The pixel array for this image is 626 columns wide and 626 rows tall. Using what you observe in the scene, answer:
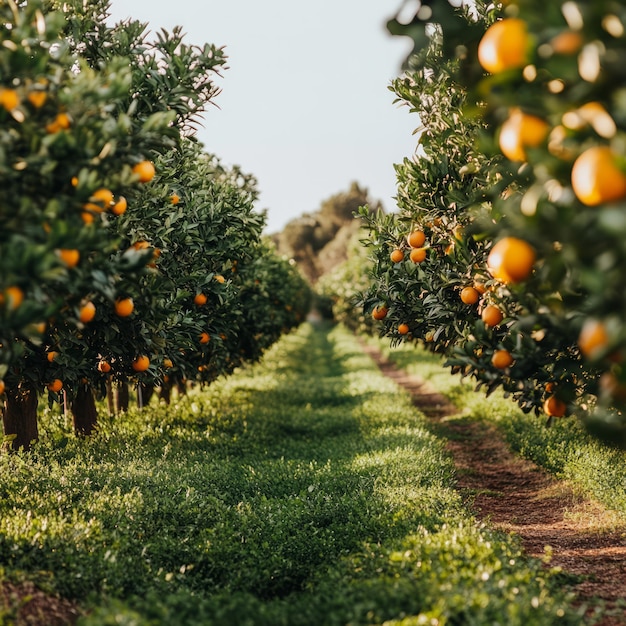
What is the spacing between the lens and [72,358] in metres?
6.02

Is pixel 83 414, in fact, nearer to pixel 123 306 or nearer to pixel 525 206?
pixel 123 306

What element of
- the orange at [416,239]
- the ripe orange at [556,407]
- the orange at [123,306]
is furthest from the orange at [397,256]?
the orange at [123,306]

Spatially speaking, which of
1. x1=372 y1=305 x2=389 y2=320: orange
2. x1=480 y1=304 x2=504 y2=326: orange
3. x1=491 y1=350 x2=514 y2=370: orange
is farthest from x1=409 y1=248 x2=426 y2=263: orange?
x1=491 y1=350 x2=514 y2=370: orange

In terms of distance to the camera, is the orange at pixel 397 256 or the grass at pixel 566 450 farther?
the grass at pixel 566 450

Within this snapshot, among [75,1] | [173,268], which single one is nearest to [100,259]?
[173,268]

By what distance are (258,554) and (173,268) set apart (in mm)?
3341

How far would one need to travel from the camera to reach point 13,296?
3033mm

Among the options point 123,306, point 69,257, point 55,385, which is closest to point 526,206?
point 69,257

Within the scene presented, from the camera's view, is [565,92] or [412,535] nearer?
[565,92]

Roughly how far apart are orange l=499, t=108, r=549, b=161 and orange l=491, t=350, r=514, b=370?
1631mm

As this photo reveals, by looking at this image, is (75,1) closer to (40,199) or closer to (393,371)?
(40,199)

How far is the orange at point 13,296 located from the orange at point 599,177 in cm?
268

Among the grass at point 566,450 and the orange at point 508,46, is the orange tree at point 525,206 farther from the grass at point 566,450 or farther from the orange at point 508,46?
the grass at point 566,450

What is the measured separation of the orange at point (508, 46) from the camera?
278 cm
